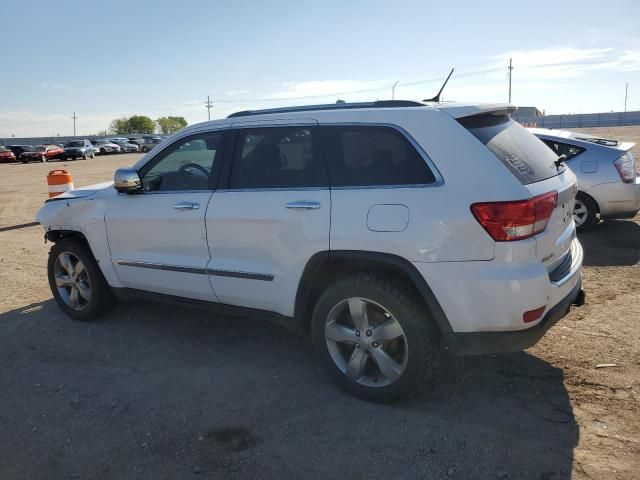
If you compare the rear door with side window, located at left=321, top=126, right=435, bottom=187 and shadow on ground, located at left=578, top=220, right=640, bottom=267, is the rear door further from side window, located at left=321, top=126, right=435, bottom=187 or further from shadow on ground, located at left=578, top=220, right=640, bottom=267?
shadow on ground, located at left=578, top=220, right=640, bottom=267

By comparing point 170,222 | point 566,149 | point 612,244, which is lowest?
point 612,244

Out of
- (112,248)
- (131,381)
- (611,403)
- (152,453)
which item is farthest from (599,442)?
(112,248)

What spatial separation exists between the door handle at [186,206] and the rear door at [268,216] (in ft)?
0.46

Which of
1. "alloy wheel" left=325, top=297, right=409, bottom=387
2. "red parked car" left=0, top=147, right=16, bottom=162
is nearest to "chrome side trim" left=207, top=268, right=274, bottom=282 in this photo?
"alloy wheel" left=325, top=297, right=409, bottom=387

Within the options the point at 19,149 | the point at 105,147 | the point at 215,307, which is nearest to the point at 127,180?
the point at 215,307

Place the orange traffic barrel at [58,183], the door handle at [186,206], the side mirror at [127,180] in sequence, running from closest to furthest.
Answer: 1. the door handle at [186,206]
2. the side mirror at [127,180]
3. the orange traffic barrel at [58,183]

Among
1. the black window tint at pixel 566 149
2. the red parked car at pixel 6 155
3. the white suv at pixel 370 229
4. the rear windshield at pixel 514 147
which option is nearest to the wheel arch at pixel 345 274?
the white suv at pixel 370 229

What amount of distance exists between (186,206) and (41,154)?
40.7 metres

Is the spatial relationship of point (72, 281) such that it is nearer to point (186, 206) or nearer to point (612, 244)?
point (186, 206)

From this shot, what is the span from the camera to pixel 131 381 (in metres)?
3.87

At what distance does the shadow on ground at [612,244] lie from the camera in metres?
6.27

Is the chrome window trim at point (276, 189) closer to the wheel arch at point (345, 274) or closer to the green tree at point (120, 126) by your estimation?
the wheel arch at point (345, 274)

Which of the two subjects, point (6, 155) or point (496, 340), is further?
point (6, 155)

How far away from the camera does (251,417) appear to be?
3.32 metres
